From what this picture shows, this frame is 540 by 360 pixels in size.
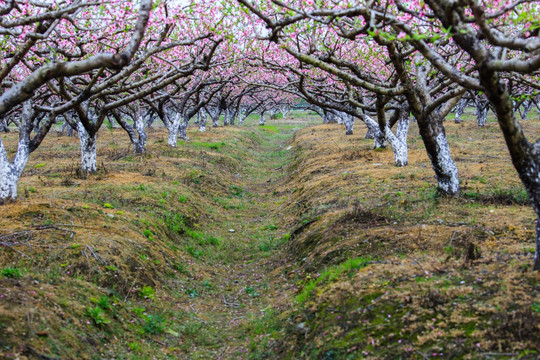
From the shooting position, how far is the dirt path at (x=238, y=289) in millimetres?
8109

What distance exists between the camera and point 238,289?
417 inches

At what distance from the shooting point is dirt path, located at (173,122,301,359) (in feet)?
26.6

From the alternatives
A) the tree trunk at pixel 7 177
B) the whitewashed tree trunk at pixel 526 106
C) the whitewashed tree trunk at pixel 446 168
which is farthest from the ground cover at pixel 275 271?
the whitewashed tree trunk at pixel 526 106

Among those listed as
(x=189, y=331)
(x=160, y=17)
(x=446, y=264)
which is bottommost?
(x=189, y=331)

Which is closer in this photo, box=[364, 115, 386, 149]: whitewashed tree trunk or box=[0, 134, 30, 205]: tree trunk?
box=[0, 134, 30, 205]: tree trunk

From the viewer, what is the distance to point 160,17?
1417 cm

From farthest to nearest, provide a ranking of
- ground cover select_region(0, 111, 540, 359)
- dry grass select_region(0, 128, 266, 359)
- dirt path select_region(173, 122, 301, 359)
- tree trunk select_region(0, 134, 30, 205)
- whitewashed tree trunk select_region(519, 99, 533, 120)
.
Answer: whitewashed tree trunk select_region(519, 99, 533, 120) < tree trunk select_region(0, 134, 30, 205) < dirt path select_region(173, 122, 301, 359) < dry grass select_region(0, 128, 266, 359) < ground cover select_region(0, 111, 540, 359)

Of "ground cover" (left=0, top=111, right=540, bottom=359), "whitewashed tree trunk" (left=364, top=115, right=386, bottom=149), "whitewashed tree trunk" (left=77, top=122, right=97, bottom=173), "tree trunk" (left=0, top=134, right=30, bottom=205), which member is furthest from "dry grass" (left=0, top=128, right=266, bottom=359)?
"whitewashed tree trunk" (left=364, top=115, right=386, bottom=149)

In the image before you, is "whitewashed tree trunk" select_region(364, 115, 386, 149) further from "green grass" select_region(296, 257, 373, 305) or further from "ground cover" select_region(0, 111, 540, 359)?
"green grass" select_region(296, 257, 373, 305)

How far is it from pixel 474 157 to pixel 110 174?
1591 centimetres

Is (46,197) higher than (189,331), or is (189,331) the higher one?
(46,197)

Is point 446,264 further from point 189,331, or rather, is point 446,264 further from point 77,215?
point 77,215

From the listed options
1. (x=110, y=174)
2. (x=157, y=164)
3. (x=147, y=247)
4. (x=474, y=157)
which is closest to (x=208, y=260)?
(x=147, y=247)

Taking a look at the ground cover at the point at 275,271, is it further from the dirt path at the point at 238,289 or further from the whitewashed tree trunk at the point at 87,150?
the whitewashed tree trunk at the point at 87,150
